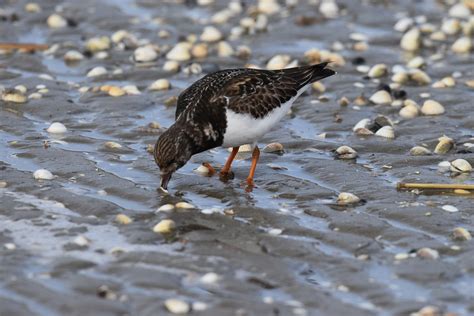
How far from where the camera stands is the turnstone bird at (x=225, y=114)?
7672 mm

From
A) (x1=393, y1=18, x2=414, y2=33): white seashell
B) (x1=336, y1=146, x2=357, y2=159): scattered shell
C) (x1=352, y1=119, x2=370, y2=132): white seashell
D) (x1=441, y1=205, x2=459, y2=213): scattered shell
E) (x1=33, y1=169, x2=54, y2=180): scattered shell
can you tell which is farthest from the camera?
(x1=393, y1=18, x2=414, y2=33): white seashell

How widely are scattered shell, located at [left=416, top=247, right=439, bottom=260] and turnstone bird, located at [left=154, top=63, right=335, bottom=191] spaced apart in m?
2.08

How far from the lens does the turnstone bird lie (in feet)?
25.2

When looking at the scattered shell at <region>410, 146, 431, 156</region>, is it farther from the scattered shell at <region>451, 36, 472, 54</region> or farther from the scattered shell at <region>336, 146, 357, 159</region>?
the scattered shell at <region>451, 36, 472, 54</region>

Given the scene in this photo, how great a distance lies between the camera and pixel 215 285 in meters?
5.95

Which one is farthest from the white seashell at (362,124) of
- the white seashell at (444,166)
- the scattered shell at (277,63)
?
the scattered shell at (277,63)

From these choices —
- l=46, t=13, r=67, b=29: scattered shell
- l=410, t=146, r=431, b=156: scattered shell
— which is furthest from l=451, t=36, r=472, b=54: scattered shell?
l=46, t=13, r=67, b=29: scattered shell

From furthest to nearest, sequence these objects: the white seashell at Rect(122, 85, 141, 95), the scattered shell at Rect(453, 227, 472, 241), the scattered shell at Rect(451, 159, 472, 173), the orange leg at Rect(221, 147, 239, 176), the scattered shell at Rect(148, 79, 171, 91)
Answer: the scattered shell at Rect(148, 79, 171, 91) → the white seashell at Rect(122, 85, 141, 95) → the orange leg at Rect(221, 147, 239, 176) → the scattered shell at Rect(451, 159, 472, 173) → the scattered shell at Rect(453, 227, 472, 241)

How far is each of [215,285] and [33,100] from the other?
15.9 feet

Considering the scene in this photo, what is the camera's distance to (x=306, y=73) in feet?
29.1

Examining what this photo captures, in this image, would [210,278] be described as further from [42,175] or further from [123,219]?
[42,175]

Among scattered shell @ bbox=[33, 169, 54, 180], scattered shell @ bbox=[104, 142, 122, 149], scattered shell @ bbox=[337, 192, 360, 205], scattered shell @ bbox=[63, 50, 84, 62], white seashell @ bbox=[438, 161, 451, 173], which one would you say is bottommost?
white seashell @ bbox=[438, 161, 451, 173]

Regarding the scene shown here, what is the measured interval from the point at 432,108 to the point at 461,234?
3.27 meters

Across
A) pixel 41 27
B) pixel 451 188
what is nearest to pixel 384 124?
pixel 451 188
